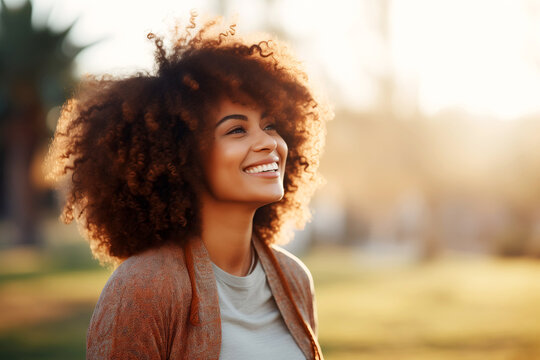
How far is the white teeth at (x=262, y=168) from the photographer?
8.63 feet

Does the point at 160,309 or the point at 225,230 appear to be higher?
the point at 225,230

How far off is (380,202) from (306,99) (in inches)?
1122

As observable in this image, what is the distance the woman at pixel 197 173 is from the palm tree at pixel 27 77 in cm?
1785

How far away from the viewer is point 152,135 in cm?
267

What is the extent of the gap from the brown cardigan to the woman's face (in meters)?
0.28

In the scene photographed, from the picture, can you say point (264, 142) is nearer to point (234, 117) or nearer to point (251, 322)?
point (234, 117)

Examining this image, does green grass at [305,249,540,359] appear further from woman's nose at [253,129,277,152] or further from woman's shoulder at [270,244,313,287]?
woman's nose at [253,129,277,152]

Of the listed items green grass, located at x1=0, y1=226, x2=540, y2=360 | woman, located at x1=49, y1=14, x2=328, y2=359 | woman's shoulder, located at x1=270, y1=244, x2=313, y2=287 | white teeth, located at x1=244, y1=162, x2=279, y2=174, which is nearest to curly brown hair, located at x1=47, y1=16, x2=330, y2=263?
woman, located at x1=49, y1=14, x2=328, y2=359

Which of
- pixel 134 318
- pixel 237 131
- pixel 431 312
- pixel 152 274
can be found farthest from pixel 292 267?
pixel 431 312

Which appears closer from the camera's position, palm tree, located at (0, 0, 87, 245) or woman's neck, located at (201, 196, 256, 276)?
woman's neck, located at (201, 196, 256, 276)

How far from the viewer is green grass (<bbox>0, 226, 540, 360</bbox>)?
8.36 metres

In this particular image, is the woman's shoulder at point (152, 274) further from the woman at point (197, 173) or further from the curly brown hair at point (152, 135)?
the curly brown hair at point (152, 135)

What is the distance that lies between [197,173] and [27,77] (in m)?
20.2

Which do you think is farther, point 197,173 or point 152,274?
point 197,173
